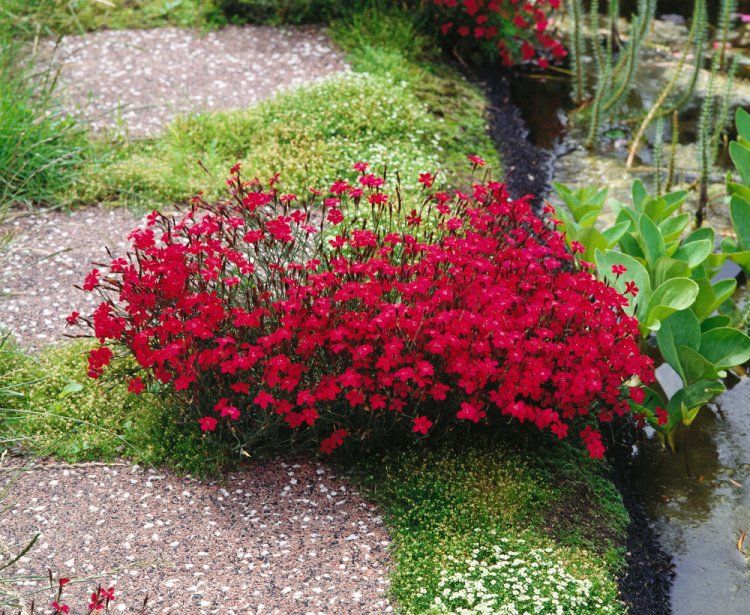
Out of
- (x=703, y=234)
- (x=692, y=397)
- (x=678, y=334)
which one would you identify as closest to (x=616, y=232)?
(x=703, y=234)

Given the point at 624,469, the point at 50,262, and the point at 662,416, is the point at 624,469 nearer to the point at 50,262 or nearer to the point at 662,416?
the point at 662,416

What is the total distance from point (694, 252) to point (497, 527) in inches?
77.5

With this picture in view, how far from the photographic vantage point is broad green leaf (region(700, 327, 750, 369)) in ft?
14.8

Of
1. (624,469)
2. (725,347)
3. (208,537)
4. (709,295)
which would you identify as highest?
(709,295)

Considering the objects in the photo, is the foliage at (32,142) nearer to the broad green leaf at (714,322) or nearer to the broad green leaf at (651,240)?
the broad green leaf at (651,240)

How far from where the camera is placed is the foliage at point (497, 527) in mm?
3688

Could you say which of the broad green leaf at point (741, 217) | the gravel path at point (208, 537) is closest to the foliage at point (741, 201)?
the broad green leaf at point (741, 217)

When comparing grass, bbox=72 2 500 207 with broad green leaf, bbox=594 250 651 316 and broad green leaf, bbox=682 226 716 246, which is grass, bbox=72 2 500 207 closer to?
broad green leaf, bbox=682 226 716 246

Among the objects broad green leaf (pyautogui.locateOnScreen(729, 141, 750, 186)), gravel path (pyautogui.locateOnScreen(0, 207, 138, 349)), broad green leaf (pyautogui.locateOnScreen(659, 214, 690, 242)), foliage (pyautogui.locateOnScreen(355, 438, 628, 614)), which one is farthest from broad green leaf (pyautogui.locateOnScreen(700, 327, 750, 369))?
gravel path (pyautogui.locateOnScreen(0, 207, 138, 349))

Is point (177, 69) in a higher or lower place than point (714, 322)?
higher

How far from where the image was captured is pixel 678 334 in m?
4.61

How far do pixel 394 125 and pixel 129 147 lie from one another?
6.63ft

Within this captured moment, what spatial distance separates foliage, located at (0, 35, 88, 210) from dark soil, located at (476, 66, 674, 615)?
10.8 feet

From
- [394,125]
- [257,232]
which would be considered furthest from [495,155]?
[257,232]
